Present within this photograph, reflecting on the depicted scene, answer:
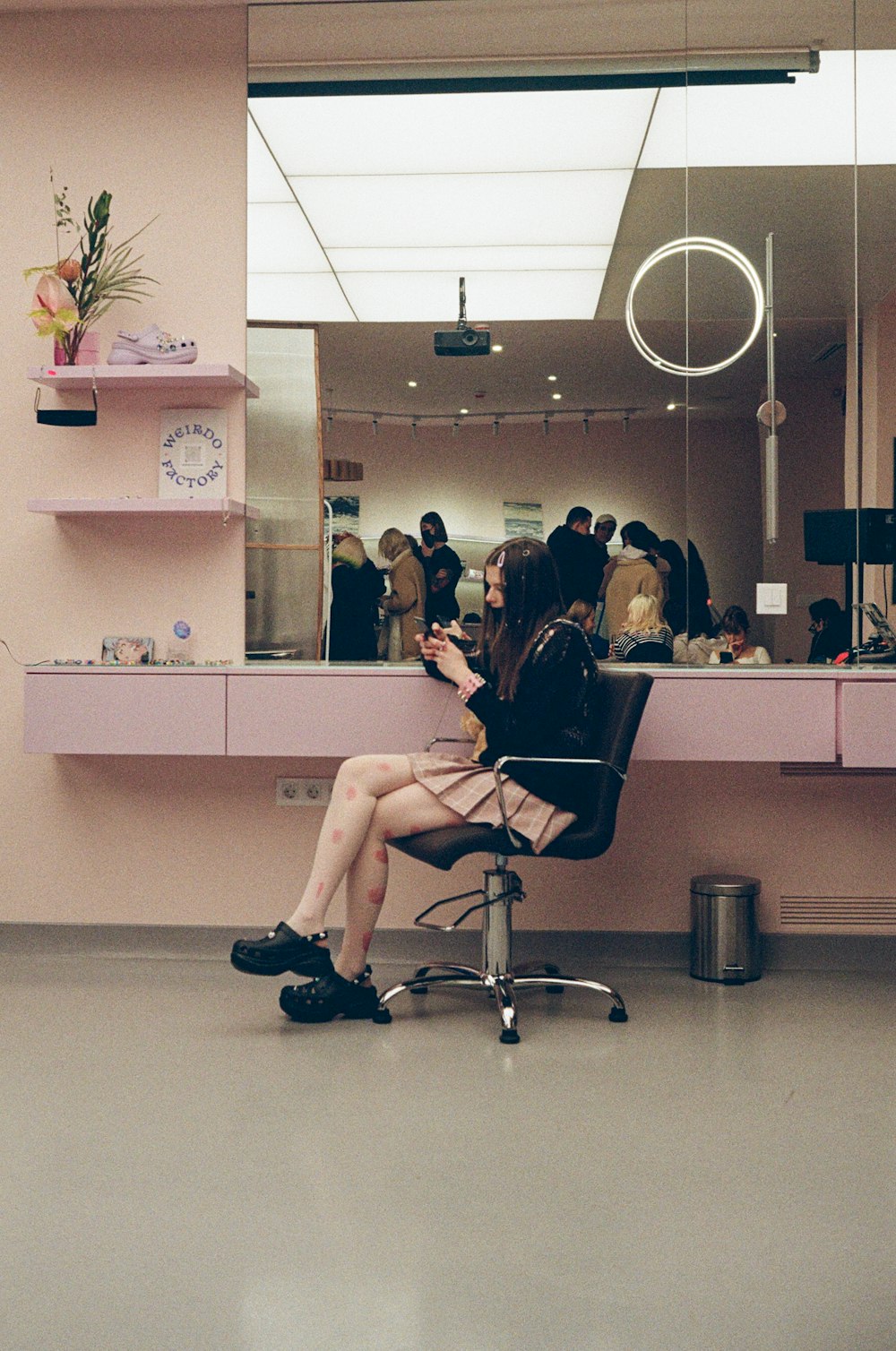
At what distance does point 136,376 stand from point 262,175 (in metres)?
0.78

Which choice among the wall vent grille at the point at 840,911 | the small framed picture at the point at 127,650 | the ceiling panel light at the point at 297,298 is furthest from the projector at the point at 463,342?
the wall vent grille at the point at 840,911

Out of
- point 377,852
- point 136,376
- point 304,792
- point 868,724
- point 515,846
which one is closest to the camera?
point 515,846

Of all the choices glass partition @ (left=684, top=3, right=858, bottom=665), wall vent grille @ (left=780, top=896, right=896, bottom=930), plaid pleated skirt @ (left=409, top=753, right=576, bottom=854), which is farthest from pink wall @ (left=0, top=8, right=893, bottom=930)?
plaid pleated skirt @ (left=409, top=753, right=576, bottom=854)

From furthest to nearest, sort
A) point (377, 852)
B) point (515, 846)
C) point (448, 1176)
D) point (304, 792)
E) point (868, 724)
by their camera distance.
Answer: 1. point (304, 792)
2. point (868, 724)
3. point (377, 852)
4. point (515, 846)
5. point (448, 1176)

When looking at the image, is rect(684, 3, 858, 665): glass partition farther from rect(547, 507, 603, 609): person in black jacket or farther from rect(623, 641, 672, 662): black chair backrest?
rect(547, 507, 603, 609): person in black jacket

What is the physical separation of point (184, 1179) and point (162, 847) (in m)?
1.85

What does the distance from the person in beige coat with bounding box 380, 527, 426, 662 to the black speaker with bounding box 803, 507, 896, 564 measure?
3.88 ft

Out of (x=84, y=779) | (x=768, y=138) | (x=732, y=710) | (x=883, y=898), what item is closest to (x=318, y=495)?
(x=84, y=779)

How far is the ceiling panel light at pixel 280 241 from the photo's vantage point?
154 inches

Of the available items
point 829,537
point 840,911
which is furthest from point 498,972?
point 829,537

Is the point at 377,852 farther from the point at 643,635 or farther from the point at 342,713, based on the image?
the point at 643,635

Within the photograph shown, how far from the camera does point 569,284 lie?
3.89 meters

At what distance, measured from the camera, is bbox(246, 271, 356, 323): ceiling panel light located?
3.93 m

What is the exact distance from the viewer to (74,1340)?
1.73 m
